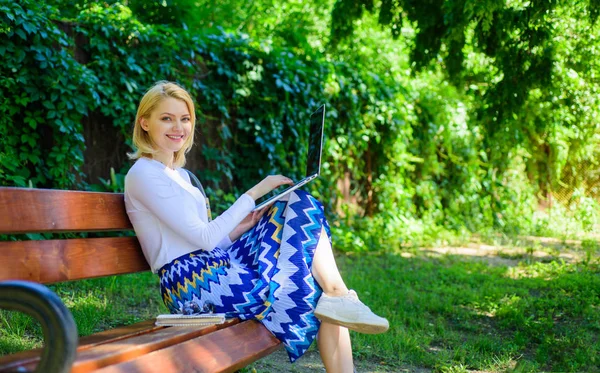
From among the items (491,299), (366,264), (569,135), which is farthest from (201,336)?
(569,135)

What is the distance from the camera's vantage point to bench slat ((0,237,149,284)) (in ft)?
6.50

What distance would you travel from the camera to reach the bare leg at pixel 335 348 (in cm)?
235

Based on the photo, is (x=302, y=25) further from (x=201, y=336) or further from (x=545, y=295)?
(x=201, y=336)

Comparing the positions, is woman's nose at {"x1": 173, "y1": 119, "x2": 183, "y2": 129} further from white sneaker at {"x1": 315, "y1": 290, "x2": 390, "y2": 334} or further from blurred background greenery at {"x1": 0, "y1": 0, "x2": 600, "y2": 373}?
blurred background greenery at {"x1": 0, "y1": 0, "x2": 600, "y2": 373}

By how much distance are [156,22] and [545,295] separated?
4376 millimetres

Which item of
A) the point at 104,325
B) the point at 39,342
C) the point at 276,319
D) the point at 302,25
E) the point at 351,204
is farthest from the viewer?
the point at 302,25

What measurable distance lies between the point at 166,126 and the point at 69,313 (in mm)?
1266

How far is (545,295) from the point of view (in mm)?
4629

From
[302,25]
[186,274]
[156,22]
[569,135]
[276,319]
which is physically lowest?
[276,319]

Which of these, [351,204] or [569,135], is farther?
[569,135]

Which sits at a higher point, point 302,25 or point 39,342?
point 302,25

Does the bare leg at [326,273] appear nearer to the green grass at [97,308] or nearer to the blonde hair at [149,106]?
the blonde hair at [149,106]

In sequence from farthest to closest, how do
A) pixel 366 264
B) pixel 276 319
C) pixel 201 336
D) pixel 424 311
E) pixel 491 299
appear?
1. pixel 366 264
2. pixel 491 299
3. pixel 424 311
4. pixel 276 319
5. pixel 201 336

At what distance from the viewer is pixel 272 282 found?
2.41 metres
